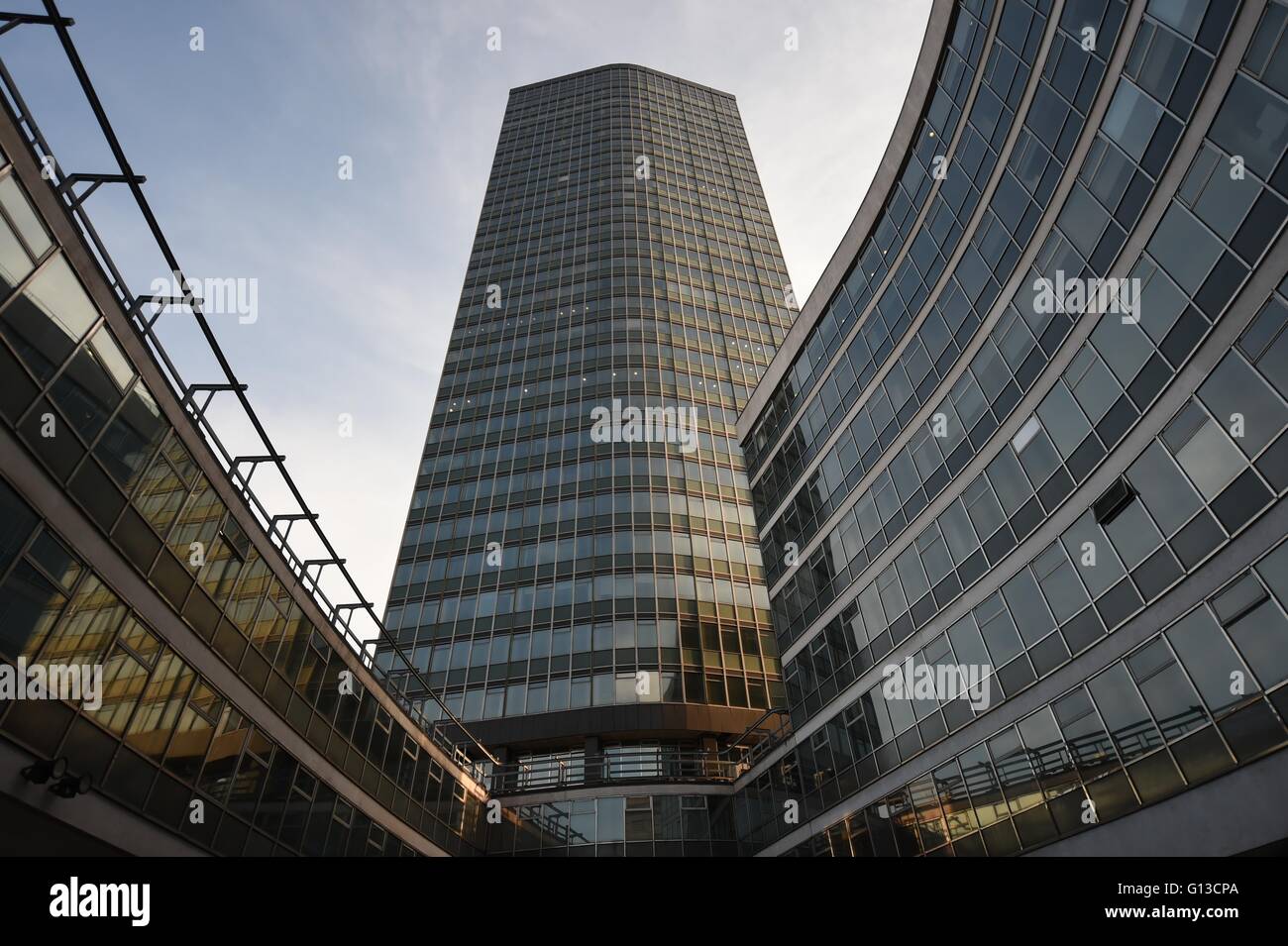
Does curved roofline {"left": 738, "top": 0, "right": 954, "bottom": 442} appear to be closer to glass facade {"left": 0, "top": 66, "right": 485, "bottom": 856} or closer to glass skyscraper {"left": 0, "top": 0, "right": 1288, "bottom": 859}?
glass skyscraper {"left": 0, "top": 0, "right": 1288, "bottom": 859}

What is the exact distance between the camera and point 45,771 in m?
11.0

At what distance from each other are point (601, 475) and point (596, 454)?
237cm

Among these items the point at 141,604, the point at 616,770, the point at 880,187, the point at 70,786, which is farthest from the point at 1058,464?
the point at 616,770

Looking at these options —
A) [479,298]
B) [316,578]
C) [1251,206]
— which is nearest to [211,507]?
[316,578]

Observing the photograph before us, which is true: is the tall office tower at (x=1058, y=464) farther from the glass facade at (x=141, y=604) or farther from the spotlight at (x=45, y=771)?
the spotlight at (x=45, y=771)

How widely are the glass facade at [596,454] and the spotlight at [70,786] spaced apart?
102 ft

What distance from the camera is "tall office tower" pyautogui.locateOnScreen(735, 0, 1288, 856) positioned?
568 inches

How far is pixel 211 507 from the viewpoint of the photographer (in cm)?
1617

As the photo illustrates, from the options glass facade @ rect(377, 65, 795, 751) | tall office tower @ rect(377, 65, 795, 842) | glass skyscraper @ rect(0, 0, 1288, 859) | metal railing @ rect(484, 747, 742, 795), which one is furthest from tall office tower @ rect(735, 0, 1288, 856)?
glass facade @ rect(377, 65, 795, 751)

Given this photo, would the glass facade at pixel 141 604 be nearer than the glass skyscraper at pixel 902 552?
Yes

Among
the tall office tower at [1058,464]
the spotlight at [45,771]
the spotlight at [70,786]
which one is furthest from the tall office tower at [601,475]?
the spotlight at [45,771]

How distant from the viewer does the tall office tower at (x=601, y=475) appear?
141 ft
